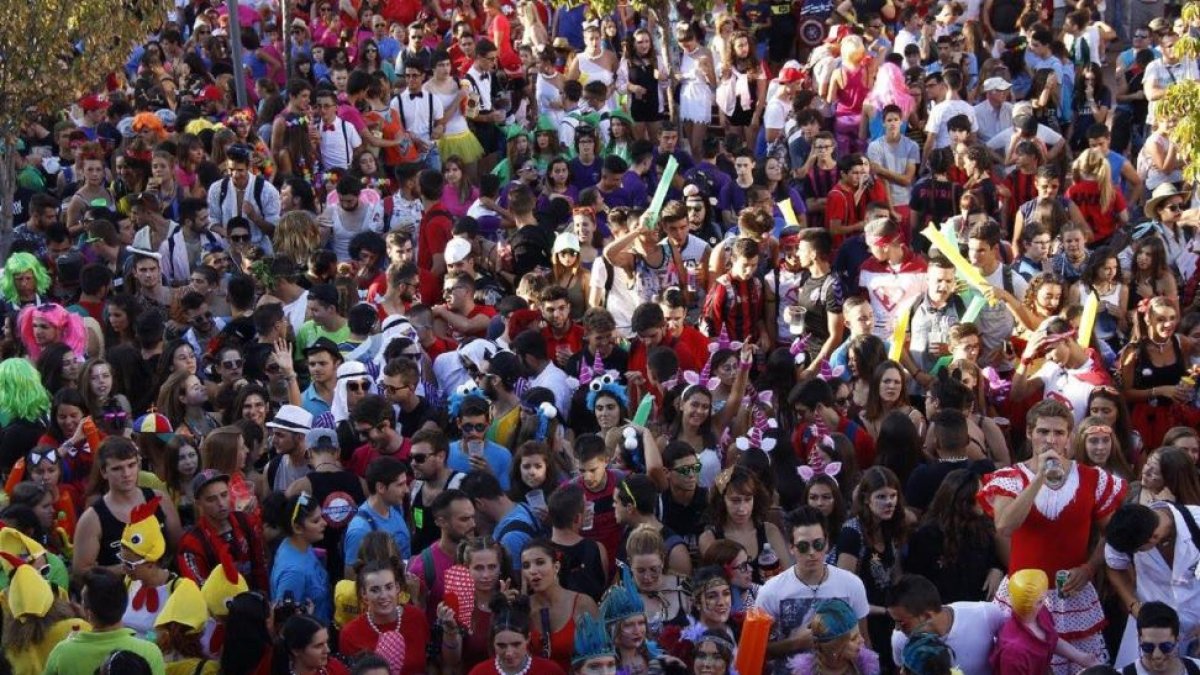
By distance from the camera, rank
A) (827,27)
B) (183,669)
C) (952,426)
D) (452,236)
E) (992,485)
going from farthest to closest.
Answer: (827,27), (452,236), (952,426), (992,485), (183,669)

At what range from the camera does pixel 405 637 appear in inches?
324

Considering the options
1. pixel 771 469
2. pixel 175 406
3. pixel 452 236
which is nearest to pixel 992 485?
pixel 771 469

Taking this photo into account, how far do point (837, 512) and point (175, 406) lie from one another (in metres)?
3.64

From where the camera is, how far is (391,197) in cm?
1466

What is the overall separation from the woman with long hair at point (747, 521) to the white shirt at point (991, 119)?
7.46 meters

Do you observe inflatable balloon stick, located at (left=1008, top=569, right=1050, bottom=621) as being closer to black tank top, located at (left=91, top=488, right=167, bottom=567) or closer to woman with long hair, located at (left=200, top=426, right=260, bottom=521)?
woman with long hair, located at (left=200, top=426, right=260, bottom=521)

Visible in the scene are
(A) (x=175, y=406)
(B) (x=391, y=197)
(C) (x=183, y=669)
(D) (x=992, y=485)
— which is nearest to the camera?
(C) (x=183, y=669)

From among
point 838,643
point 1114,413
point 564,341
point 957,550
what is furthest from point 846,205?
point 838,643

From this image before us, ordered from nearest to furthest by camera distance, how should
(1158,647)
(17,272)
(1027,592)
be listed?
(1158,647) → (1027,592) → (17,272)

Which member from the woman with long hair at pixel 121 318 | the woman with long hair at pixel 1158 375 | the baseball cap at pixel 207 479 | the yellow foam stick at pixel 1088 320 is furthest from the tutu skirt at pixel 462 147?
the baseball cap at pixel 207 479

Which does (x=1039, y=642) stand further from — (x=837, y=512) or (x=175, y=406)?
(x=175, y=406)

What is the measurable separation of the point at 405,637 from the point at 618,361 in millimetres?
3320

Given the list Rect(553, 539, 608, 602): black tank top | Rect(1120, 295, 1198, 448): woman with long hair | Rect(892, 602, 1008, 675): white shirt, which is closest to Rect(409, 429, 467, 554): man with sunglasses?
Rect(553, 539, 608, 602): black tank top

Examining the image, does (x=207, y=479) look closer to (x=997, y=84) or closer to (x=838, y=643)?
(x=838, y=643)
